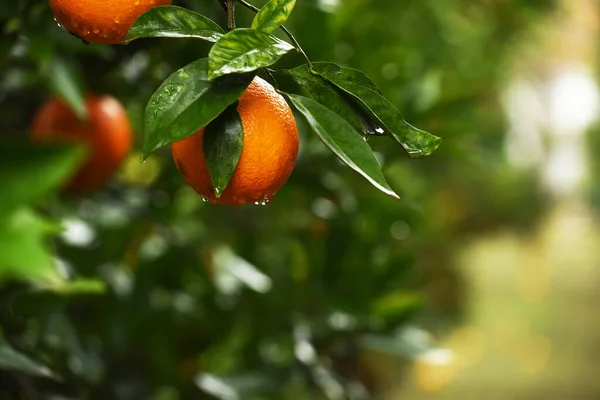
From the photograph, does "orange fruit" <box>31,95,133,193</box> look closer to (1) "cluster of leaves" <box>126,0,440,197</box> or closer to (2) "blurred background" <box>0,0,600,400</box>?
(2) "blurred background" <box>0,0,600,400</box>

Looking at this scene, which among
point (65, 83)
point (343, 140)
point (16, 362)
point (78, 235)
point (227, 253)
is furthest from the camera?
point (227, 253)

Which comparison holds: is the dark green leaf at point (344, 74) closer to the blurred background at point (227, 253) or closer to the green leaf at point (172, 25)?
the green leaf at point (172, 25)

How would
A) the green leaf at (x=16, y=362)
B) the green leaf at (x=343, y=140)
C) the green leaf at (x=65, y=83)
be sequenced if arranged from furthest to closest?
the green leaf at (x=65, y=83) → the green leaf at (x=16, y=362) → the green leaf at (x=343, y=140)

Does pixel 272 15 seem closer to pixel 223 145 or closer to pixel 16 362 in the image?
pixel 223 145

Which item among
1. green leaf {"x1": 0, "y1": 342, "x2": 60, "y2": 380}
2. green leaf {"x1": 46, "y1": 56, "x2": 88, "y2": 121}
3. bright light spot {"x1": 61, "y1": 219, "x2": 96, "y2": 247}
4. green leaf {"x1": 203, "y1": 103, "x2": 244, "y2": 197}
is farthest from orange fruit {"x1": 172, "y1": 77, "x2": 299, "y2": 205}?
bright light spot {"x1": 61, "y1": 219, "x2": 96, "y2": 247}

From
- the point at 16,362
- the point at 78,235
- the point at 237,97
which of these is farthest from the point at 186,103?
the point at 78,235

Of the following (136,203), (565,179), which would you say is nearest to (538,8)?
(136,203)

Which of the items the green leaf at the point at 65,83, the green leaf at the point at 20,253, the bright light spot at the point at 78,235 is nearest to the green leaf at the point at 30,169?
the green leaf at the point at 20,253
